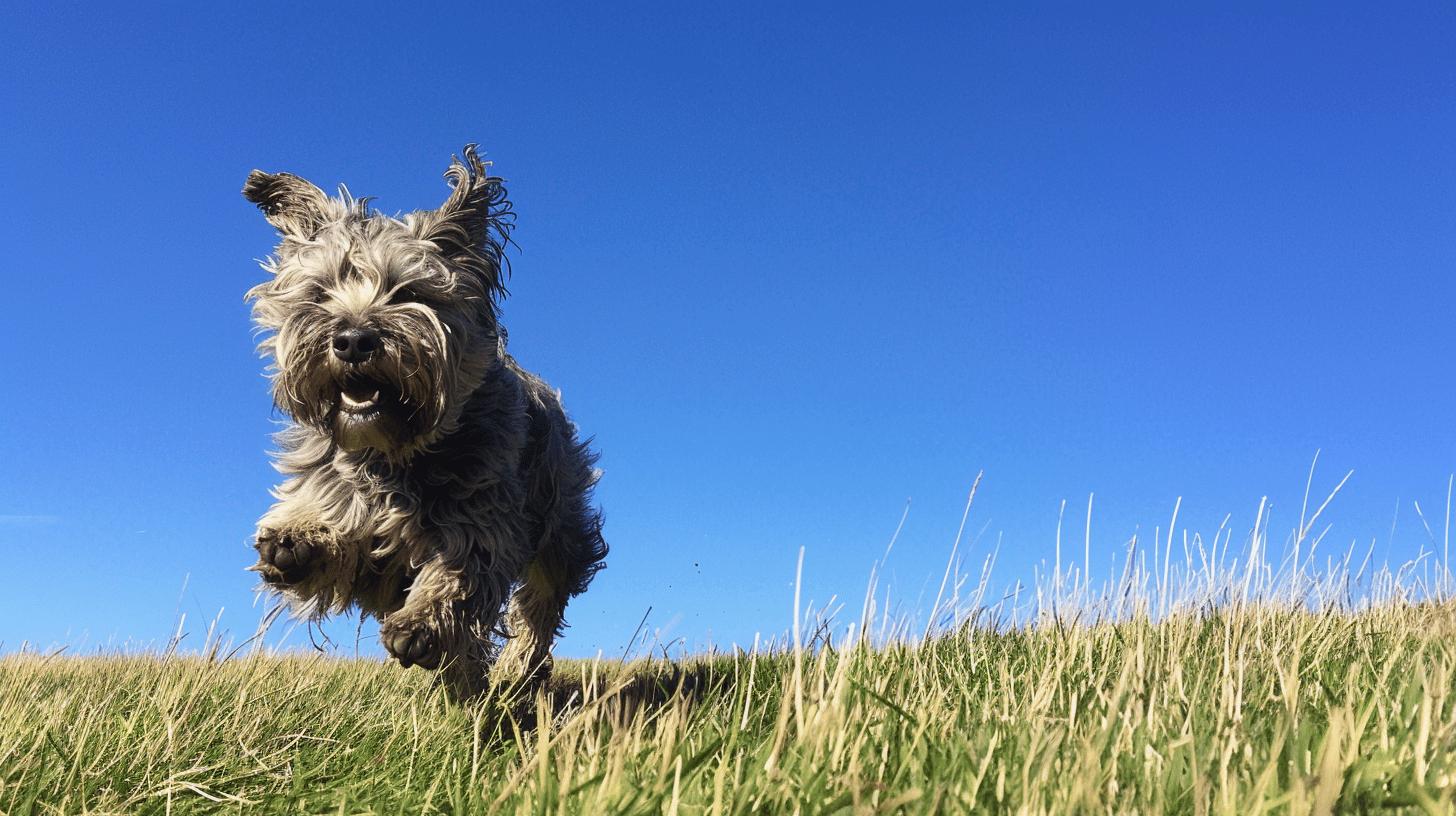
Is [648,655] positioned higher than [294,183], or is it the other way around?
[294,183]

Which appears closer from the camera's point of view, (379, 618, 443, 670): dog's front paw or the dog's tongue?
(379, 618, 443, 670): dog's front paw

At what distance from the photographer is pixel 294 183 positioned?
21.4 ft

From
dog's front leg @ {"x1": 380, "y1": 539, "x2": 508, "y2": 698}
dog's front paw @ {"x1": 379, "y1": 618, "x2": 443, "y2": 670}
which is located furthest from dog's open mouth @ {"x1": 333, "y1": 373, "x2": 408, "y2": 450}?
dog's front paw @ {"x1": 379, "y1": 618, "x2": 443, "y2": 670}

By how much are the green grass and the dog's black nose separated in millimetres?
1585

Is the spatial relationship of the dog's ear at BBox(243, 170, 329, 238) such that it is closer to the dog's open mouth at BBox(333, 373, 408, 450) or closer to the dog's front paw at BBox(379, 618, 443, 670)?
the dog's open mouth at BBox(333, 373, 408, 450)

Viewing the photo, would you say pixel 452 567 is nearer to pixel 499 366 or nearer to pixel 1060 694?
pixel 499 366

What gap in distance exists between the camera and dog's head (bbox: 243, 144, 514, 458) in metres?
5.67

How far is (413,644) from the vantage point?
210 inches

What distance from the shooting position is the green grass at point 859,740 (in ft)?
8.23

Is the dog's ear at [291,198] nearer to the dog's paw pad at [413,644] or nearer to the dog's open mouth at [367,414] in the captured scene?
the dog's open mouth at [367,414]

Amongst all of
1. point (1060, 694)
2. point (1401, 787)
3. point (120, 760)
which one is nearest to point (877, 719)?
point (1060, 694)

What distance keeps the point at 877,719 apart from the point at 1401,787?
1409 millimetres

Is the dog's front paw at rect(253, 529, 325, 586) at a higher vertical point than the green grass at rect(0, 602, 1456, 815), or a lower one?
higher

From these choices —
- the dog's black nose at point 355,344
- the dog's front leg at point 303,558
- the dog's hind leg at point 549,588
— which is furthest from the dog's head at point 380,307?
the dog's hind leg at point 549,588
